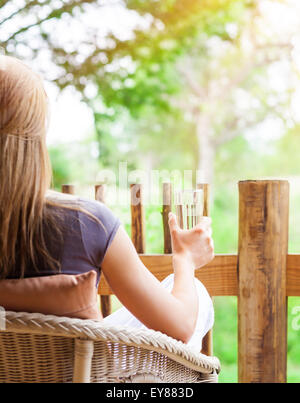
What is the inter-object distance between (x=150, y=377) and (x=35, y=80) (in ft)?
2.08

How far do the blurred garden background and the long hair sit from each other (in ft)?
1.47

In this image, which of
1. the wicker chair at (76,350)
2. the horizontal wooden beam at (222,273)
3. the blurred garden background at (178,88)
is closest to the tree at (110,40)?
the blurred garden background at (178,88)

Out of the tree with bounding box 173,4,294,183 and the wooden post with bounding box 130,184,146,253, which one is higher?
the tree with bounding box 173,4,294,183

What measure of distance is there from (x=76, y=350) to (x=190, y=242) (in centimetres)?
36

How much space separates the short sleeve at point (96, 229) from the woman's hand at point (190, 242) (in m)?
0.19

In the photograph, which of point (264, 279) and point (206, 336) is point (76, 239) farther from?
point (206, 336)

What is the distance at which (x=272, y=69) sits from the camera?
441 inches

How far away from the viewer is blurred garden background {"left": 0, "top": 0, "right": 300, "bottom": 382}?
5.41 meters

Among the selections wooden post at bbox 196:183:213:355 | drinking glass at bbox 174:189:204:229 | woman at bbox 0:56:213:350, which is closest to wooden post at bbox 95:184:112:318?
wooden post at bbox 196:183:213:355

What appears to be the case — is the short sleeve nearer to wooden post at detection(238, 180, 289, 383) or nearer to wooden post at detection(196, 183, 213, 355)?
wooden post at detection(238, 180, 289, 383)

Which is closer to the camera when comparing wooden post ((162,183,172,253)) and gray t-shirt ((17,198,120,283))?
gray t-shirt ((17,198,120,283))

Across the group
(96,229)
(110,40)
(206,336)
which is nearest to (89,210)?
(96,229)

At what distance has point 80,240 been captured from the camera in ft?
3.18

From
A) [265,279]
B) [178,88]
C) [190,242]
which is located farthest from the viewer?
[178,88]
